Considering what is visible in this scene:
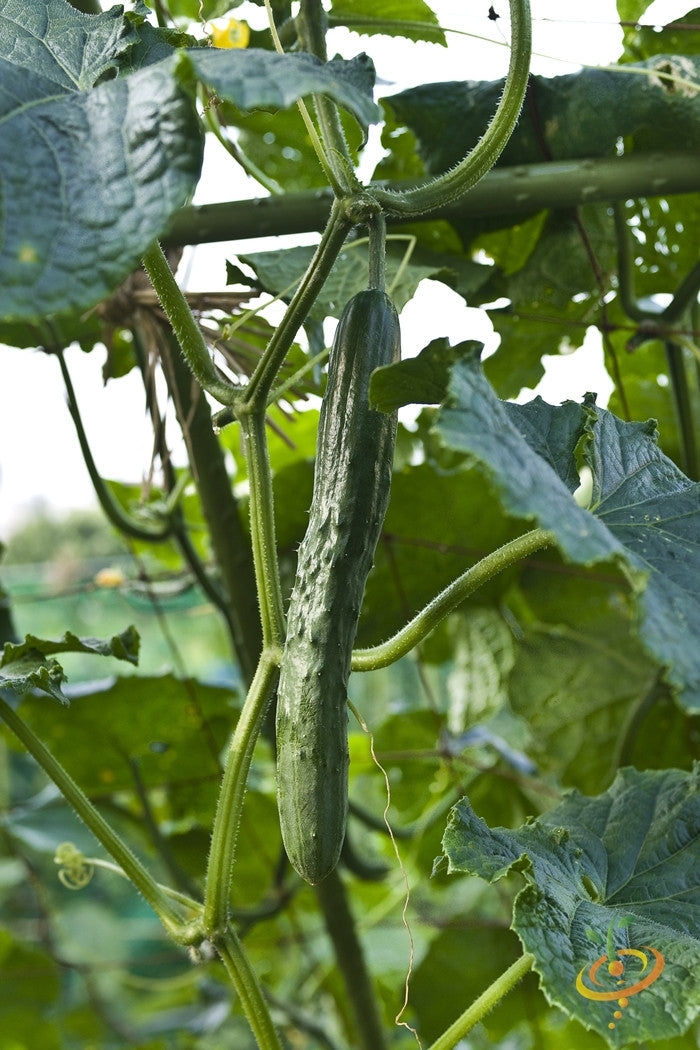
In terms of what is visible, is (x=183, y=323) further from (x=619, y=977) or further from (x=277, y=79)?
(x=619, y=977)

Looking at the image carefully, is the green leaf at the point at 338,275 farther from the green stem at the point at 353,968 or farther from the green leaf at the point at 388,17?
the green stem at the point at 353,968

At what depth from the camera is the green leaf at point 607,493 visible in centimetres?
43

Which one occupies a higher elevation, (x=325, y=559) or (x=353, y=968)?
(x=325, y=559)

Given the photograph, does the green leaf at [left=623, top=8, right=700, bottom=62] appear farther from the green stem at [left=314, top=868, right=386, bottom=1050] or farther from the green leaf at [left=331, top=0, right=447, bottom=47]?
the green stem at [left=314, top=868, right=386, bottom=1050]

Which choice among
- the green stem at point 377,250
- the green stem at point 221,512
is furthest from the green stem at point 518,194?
the green stem at point 377,250

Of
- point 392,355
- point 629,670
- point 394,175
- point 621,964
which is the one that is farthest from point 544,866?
point 394,175

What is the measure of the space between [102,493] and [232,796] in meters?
0.51

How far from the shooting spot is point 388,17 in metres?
0.88

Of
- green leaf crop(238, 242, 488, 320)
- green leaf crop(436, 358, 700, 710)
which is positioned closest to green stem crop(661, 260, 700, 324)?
green leaf crop(238, 242, 488, 320)

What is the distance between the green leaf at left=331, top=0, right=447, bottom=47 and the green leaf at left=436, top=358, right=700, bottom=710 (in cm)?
44

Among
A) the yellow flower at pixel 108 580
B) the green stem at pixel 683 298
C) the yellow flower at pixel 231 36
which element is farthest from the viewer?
Result: the yellow flower at pixel 108 580

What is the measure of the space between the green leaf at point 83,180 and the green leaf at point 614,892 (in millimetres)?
364

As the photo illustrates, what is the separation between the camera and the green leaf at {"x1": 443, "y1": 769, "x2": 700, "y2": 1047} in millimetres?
508

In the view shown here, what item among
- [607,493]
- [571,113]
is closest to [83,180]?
[607,493]
